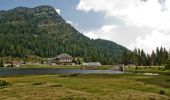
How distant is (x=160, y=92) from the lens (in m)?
59.6

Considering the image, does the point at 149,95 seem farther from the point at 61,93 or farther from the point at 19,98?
the point at 19,98

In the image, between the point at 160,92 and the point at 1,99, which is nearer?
the point at 1,99

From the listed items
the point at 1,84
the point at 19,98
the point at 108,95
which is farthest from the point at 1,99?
the point at 1,84

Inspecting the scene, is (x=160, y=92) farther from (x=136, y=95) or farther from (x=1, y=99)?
(x=1, y=99)

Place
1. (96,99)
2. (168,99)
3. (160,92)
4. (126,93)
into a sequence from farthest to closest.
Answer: (160,92) → (126,93) → (168,99) → (96,99)

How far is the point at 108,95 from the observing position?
5331cm

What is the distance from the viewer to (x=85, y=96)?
51.2m

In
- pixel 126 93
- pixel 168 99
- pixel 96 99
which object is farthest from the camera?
pixel 126 93

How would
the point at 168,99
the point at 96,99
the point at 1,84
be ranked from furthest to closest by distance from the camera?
the point at 1,84, the point at 168,99, the point at 96,99

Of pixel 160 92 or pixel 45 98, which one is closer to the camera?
pixel 45 98

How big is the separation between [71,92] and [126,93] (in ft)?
30.1

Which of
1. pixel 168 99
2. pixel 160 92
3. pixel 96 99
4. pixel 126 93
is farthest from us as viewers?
pixel 160 92

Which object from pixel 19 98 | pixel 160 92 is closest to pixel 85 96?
pixel 19 98

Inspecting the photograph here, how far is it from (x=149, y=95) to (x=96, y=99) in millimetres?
10186
